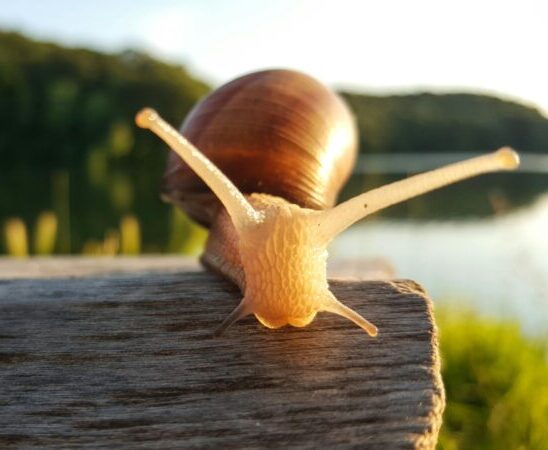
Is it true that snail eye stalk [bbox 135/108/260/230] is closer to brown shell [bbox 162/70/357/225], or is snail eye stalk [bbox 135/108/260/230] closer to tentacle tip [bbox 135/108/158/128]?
tentacle tip [bbox 135/108/158/128]

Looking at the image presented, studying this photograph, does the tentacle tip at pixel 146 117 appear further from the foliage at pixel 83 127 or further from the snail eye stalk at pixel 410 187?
the foliage at pixel 83 127

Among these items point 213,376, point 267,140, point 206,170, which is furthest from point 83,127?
point 213,376

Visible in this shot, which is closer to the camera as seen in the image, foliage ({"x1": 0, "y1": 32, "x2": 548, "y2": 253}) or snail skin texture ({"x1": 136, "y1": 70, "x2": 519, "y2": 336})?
snail skin texture ({"x1": 136, "y1": 70, "x2": 519, "y2": 336})

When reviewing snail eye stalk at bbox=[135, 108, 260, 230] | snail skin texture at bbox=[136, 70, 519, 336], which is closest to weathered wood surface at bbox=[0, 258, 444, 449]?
snail skin texture at bbox=[136, 70, 519, 336]

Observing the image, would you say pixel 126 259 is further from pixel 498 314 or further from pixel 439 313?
pixel 498 314

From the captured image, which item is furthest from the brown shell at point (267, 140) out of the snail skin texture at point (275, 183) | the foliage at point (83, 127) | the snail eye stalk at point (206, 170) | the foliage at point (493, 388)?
the foliage at point (83, 127)

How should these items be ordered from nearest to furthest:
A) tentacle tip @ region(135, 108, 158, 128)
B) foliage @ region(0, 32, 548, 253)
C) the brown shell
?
1. tentacle tip @ region(135, 108, 158, 128)
2. the brown shell
3. foliage @ region(0, 32, 548, 253)
